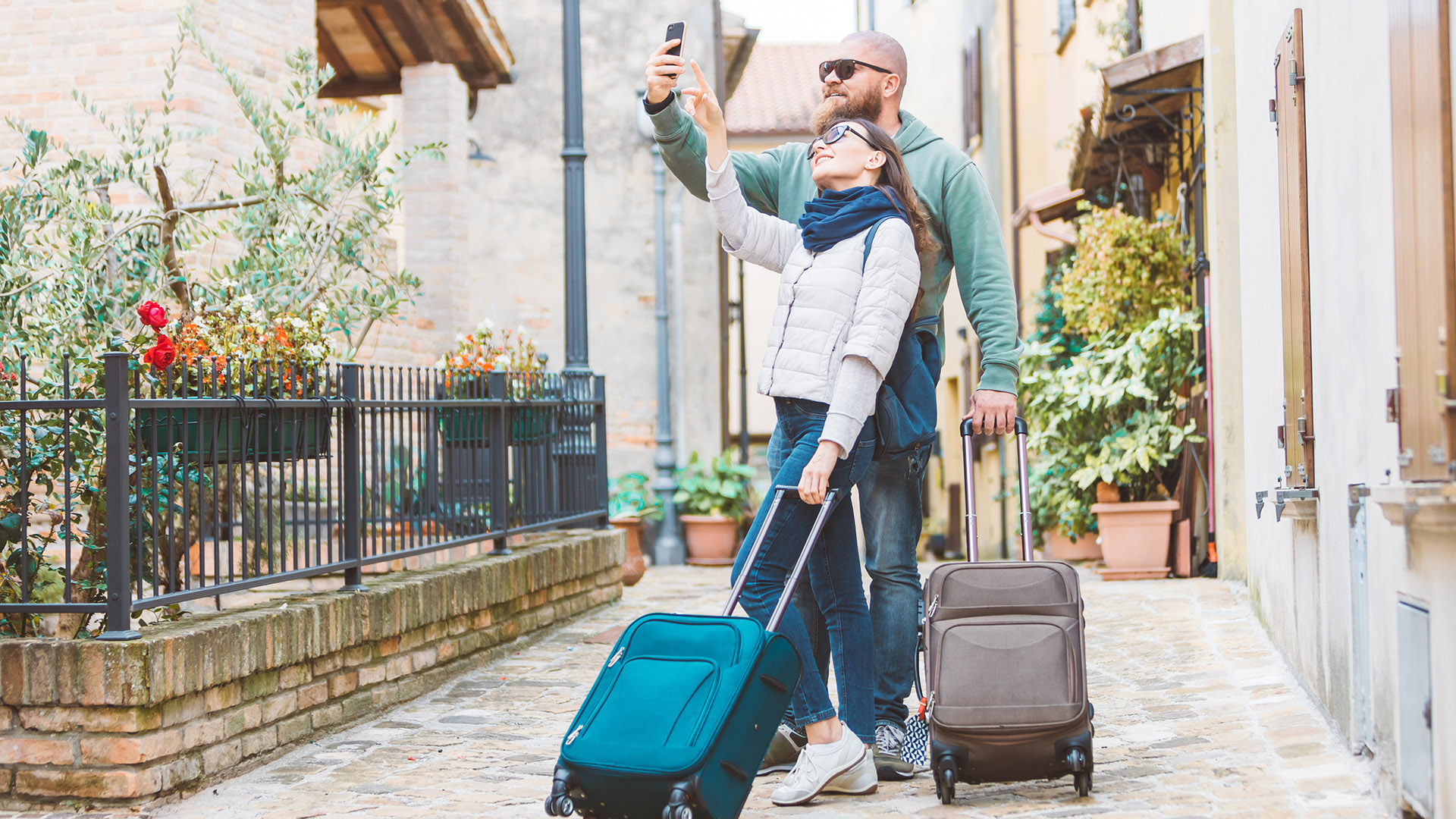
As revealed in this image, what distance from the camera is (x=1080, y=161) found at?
10547 millimetres

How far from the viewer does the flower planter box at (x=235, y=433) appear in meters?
4.08

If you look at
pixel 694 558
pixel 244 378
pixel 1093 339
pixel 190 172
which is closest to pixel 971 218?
pixel 244 378

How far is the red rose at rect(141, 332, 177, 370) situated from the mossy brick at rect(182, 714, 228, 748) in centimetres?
105

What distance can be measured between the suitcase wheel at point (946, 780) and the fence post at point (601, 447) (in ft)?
16.8

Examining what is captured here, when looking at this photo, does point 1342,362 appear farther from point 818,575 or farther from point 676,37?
point 676,37

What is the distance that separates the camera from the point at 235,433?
14.8 ft

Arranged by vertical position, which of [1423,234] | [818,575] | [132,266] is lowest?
[818,575]

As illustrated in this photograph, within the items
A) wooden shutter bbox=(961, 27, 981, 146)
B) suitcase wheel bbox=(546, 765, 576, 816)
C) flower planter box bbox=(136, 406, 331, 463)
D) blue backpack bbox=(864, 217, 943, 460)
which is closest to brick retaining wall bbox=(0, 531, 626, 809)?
flower planter box bbox=(136, 406, 331, 463)

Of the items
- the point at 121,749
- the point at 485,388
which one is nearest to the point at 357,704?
the point at 121,749

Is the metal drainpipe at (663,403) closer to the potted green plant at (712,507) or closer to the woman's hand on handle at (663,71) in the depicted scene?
the potted green plant at (712,507)

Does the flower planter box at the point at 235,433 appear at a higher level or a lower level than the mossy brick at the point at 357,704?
higher

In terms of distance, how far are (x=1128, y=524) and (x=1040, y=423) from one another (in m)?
1.17

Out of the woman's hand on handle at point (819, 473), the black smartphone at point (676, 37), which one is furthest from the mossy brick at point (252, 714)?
the black smartphone at point (676, 37)

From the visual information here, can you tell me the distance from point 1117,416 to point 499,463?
454cm
